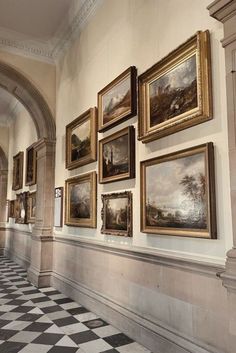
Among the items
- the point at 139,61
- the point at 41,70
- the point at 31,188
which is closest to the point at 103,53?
the point at 139,61

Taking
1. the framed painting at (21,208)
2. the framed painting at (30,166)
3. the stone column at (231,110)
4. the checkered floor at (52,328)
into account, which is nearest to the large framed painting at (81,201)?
the checkered floor at (52,328)

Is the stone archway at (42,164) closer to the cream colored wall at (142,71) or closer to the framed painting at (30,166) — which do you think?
the cream colored wall at (142,71)

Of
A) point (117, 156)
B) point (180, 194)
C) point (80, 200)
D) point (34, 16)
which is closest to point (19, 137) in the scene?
point (34, 16)

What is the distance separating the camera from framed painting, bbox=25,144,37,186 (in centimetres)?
973

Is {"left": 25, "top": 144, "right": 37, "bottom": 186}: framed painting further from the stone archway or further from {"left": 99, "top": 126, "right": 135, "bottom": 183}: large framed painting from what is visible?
{"left": 99, "top": 126, "right": 135, "bottom": 183}: large framed painting

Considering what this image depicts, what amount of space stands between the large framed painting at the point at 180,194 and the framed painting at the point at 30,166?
6075 mm

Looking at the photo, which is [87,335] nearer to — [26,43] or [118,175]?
[118,175]

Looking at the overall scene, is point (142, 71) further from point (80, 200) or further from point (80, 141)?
point (80, 200)

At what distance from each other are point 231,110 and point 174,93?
3.56 feet

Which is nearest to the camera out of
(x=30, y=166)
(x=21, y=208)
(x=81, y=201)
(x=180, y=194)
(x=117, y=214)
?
(x=180, y=194)

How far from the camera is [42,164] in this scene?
823 cm

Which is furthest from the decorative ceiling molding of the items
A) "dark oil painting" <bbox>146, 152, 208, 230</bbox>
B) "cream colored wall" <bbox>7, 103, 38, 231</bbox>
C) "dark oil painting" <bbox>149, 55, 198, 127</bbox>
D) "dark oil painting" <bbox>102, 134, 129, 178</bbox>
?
"dark oil painting" <bbox>146, 152, 208, 230</bbox>

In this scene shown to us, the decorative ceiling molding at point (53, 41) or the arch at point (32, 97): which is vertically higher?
the decorative ceiling molding at point (53, 41)

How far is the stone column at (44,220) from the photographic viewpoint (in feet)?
24.8
